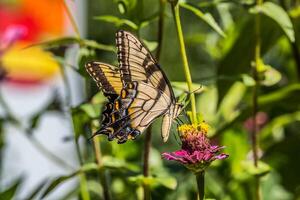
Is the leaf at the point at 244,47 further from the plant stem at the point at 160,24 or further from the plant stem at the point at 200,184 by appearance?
the plant stem at the point at 200,184

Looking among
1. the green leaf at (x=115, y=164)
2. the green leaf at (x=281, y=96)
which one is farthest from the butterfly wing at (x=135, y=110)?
the green leaf at (x=281, y=96)

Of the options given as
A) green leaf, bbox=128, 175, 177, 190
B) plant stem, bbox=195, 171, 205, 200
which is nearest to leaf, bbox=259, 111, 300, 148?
green leaf, bbox=128, 175, 177, 190

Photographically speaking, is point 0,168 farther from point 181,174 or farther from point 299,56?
point 299,56

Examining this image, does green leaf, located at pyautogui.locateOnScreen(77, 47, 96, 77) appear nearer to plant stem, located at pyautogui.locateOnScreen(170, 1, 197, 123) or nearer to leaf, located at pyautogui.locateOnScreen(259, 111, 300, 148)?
plant stem, located at pyautogui.locateOnScreen(170, 1, 197, 123)

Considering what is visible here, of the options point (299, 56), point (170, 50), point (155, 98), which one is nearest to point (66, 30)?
point (170, 50)

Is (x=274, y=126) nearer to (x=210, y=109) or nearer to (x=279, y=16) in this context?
(x=210, y=109)

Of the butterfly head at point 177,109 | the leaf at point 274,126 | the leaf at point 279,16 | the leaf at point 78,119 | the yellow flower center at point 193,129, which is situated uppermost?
the leaf at point 279,16

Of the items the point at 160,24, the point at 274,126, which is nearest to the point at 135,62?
the point at 160,24
